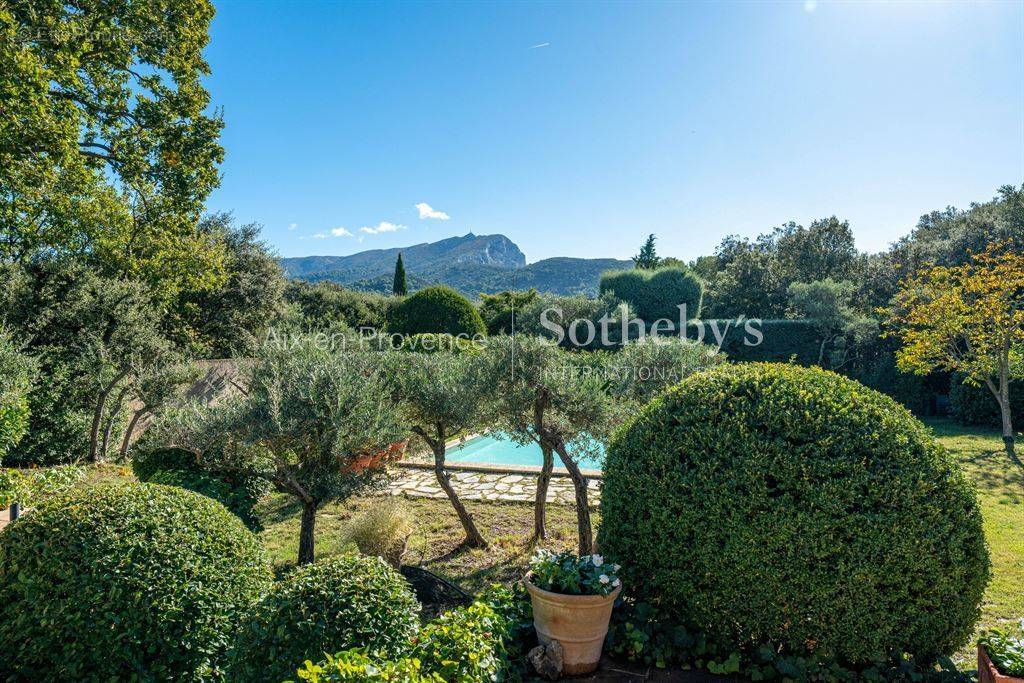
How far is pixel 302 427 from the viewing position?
14.0 feet

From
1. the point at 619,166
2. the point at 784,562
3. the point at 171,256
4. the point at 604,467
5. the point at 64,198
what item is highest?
the point at 619,166

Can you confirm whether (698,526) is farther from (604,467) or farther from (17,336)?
(17,336)

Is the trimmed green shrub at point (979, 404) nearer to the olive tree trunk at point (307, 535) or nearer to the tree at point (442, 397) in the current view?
the tree at point (442, 397)

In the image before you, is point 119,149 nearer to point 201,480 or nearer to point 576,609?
point 201,480

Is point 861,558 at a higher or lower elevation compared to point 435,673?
higher

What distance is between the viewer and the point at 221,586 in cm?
285

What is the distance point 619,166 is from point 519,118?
97.8 inches

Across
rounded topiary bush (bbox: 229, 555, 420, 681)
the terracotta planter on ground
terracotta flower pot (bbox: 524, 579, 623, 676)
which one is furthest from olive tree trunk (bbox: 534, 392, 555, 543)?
the terracotta planter on ground

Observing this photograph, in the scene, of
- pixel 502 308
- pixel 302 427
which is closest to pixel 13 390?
pixel 302 427

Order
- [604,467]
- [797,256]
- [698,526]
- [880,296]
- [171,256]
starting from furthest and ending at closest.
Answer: [797,256] < [880,296] < [171,256] < [604,467] < [698,526]

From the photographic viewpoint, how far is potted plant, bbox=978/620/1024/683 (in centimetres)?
→ 232

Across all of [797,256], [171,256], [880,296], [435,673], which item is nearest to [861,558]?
[435,673]

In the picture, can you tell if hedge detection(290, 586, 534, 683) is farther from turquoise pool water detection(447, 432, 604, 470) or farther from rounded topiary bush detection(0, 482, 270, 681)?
turquoise pool water detection(447, 432, 604, 470)

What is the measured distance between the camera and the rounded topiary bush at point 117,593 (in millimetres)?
2621
